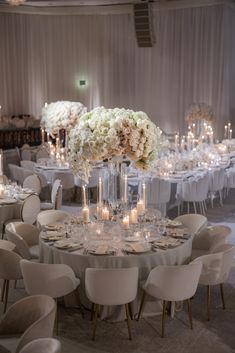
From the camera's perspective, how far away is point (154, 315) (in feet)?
16.0

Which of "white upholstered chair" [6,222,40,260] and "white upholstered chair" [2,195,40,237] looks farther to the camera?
"white upholstered chair" [2,195,40,237]

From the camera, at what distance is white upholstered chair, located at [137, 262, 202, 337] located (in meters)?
4.34

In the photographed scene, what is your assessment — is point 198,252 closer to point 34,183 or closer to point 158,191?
point 158,191

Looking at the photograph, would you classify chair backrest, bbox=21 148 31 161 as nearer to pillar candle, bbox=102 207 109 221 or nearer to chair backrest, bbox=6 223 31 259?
chair backrest, bbox=6 223 31 259

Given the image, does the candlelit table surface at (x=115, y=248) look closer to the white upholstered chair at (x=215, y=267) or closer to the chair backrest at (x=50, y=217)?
the white upholstered chair at (x=215, y=267)

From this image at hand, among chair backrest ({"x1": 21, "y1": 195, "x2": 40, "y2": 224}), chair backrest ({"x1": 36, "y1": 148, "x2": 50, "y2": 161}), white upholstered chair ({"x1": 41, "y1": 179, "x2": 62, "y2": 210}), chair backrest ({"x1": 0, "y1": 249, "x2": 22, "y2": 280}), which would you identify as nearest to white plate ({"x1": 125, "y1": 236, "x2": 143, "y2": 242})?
chair backrest ({"x1": 0, "y1": 249, "x2": 22, "y2": 280})

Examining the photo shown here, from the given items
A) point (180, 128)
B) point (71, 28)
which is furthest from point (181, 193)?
point (71, 28)

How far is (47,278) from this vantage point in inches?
175

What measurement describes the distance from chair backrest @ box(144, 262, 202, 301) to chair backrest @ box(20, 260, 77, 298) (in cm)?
74

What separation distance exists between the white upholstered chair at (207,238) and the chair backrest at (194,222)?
14 cm

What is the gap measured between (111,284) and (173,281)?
1.81ft

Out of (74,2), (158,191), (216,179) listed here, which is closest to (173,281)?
(158,191)

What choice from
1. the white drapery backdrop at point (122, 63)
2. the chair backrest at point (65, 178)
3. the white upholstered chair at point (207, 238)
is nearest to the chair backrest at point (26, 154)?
the chair backrest at point (65, 178)

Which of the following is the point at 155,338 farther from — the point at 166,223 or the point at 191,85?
the point at 191,85
